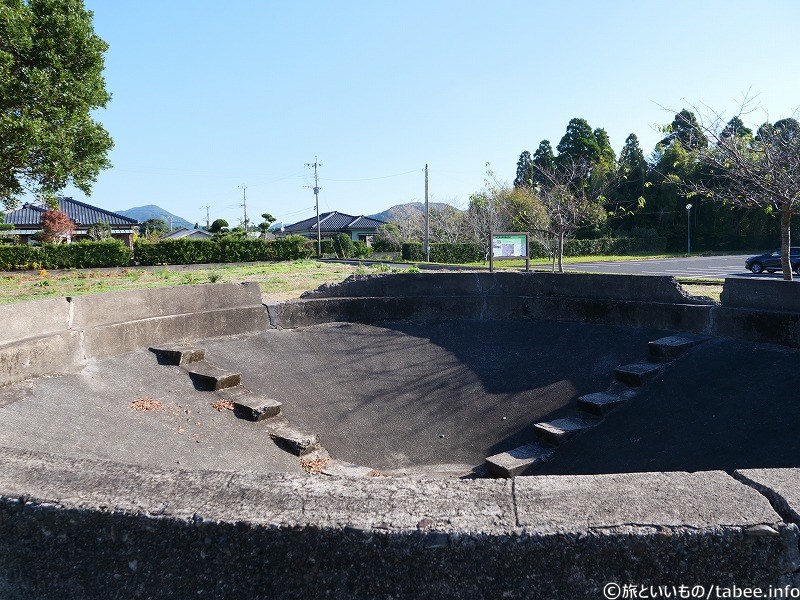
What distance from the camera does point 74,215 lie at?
51.1 meters

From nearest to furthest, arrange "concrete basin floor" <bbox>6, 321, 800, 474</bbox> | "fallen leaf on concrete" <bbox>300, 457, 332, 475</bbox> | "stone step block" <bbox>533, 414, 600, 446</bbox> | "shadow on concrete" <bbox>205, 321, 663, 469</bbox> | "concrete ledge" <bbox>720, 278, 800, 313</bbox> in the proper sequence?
"concrete basin floor" <bbox>6, 321, 800, 474</bbox> < "fallen leaf on concrete" <bbox>300, 457, 332, 475</bbox> < "stone step block" <bbox>533, 414, 600, 446</bbox> < "shadow on concrete" <bbox>205, 321, 663, 469</bbox> < "concrete ledge" <bbox>720, 278, 800, 313</bbox>

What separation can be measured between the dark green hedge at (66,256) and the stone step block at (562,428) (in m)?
29.4

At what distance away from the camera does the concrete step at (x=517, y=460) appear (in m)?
5.29

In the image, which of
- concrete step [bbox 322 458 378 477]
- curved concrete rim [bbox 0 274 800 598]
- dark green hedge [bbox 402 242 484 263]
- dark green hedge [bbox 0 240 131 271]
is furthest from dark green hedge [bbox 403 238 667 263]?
curved concrete rim [bbox 0 274 800 598]

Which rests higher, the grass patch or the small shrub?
the small shrub

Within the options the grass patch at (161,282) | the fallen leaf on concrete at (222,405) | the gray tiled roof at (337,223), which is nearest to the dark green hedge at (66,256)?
the grass patch at (161,282)

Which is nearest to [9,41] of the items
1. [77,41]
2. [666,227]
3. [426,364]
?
[77,41]

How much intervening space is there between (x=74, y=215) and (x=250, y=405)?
54.8m

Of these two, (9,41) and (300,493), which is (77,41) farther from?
(300,493)

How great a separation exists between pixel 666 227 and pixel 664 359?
44700 mm

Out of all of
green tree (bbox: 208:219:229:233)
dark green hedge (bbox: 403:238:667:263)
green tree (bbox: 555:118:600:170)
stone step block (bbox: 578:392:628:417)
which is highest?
green tree (bbox: 555:118:600:170)

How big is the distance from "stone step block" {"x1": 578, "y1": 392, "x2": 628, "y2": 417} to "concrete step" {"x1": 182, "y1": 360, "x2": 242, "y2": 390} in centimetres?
420

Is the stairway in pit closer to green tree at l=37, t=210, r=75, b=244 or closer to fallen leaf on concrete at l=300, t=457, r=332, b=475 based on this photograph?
fallen leaf on concrete at l=300, t=457, r=332, b=475

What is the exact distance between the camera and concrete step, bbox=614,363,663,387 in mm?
6305
